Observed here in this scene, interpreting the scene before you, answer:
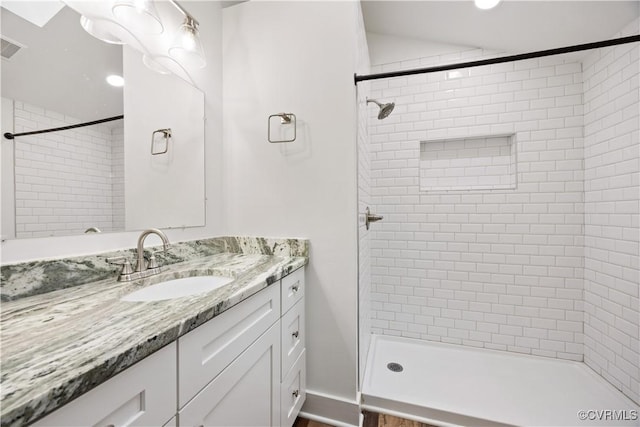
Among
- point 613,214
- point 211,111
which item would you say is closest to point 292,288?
point 211,111

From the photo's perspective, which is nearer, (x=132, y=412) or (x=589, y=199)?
(x=132, y=412)

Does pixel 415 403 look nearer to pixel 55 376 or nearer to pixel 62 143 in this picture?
pixel 55 376

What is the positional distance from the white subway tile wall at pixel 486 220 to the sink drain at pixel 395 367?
0.42 meters

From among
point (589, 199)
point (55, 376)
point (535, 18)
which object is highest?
point (535, 18)

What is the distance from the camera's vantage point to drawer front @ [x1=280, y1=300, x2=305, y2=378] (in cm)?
122

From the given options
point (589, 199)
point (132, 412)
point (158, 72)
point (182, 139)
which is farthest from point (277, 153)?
point (589, 199)

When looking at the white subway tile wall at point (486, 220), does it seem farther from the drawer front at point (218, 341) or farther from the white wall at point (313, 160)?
the drawer front at point (218, 341)

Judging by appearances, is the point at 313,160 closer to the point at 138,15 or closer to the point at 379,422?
the point at 138,15

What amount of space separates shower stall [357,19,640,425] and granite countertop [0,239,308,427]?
1099 mm

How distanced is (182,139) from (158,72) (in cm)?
33

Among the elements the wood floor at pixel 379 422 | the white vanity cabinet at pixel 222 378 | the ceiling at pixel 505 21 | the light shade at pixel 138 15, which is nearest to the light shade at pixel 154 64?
the light shade at pixel 138 15

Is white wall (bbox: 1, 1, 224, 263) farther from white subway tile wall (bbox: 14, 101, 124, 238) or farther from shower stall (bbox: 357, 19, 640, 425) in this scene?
shower stall (bbox: 357, 19, 640, 425)

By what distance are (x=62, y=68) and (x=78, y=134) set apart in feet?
0.78

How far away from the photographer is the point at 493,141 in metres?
2.16
